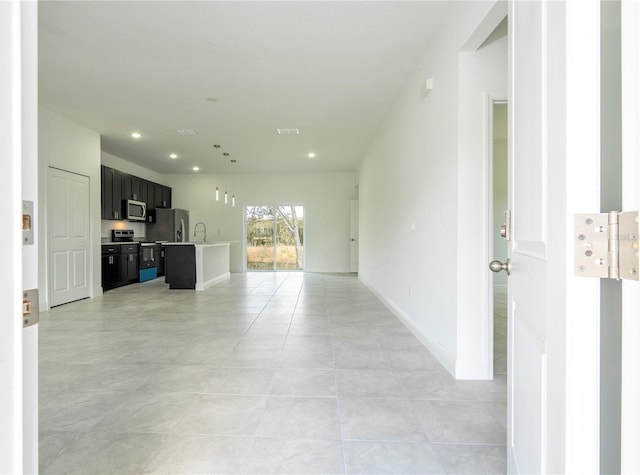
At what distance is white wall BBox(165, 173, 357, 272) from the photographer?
30.5 feet

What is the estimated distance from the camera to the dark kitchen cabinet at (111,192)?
6371mm

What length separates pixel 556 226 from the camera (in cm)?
67

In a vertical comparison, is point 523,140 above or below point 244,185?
below

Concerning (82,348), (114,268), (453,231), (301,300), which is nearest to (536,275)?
(453,231)

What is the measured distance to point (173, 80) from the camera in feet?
12.3

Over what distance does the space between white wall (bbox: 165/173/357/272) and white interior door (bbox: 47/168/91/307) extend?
3.93 metres

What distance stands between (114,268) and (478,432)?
22.3ft

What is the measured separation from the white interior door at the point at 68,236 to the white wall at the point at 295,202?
3.93 m

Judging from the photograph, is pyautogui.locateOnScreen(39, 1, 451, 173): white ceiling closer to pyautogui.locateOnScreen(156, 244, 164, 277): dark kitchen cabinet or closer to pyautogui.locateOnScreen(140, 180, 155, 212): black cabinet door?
pyautogui.locateOnScreen(140, 180, 155, 212): black cabinet door

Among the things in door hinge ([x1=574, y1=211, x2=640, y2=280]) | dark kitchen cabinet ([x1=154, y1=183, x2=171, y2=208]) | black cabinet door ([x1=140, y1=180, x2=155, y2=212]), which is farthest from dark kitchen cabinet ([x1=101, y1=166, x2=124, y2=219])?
door hinge ([x1=574, y1=211, x2=640, y2=280])

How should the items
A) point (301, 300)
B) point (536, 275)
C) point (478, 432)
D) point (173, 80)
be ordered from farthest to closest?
point (301, 300) → point (173, 80) → point (478, 432) → point (536, 275)

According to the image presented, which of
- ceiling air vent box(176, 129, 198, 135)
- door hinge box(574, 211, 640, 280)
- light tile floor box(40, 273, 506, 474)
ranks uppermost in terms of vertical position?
ceiling air vent box(176, 129, 198, 135)
